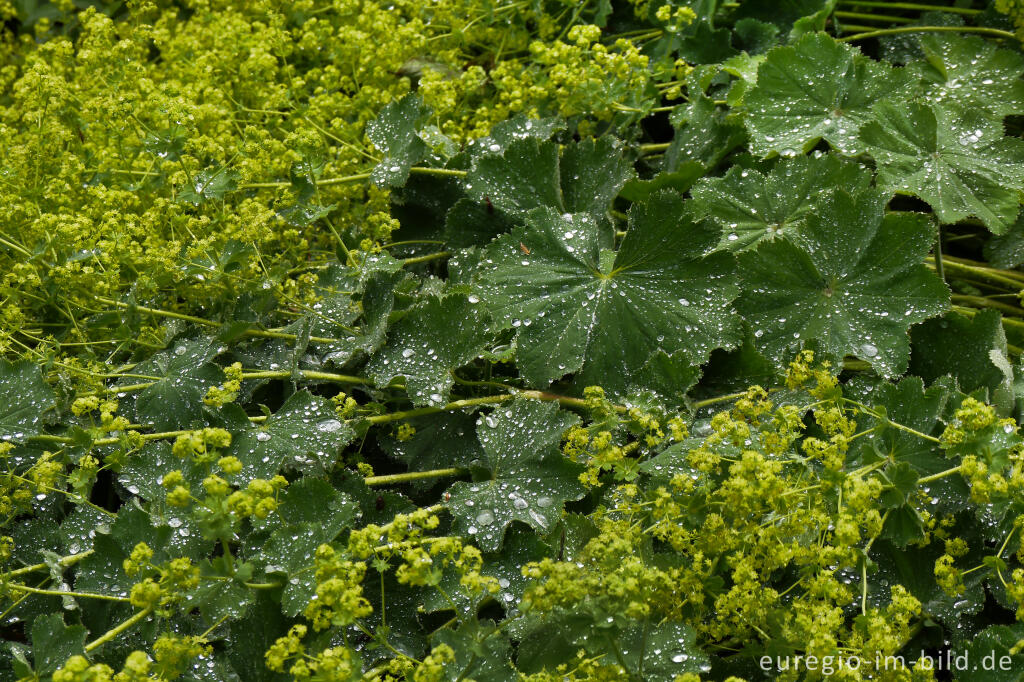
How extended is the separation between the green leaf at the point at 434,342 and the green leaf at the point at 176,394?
289 millimetres

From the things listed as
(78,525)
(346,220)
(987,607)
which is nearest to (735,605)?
(987,607)

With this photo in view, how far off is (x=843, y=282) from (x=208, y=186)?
1187 mm

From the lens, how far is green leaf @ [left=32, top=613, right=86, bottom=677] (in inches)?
47.0

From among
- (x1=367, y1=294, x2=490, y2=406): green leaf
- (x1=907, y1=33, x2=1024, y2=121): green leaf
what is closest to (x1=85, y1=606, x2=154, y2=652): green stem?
(x1=367, y1=294, x2=490, y2=406): green leaf

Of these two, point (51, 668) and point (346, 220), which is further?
point (346, 220)

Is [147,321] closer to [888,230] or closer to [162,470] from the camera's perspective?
[162,470]

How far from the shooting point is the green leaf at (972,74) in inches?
73.6

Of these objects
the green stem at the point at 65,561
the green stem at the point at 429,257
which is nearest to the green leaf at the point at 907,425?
the green stem at the point at 429,257

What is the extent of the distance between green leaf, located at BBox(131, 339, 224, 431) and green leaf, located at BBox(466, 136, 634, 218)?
0.62m

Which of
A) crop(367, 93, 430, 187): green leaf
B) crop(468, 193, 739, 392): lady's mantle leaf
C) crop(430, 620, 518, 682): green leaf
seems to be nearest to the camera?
crop(430, 620, 518, 682): green leaf

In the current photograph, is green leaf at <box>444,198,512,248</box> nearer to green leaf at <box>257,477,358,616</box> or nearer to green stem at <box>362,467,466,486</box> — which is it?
green stem at <box>362,467,466,486</box>

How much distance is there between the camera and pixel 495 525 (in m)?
1.30

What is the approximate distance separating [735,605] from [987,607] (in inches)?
19.6

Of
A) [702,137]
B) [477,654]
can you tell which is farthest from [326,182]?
[477,654]
